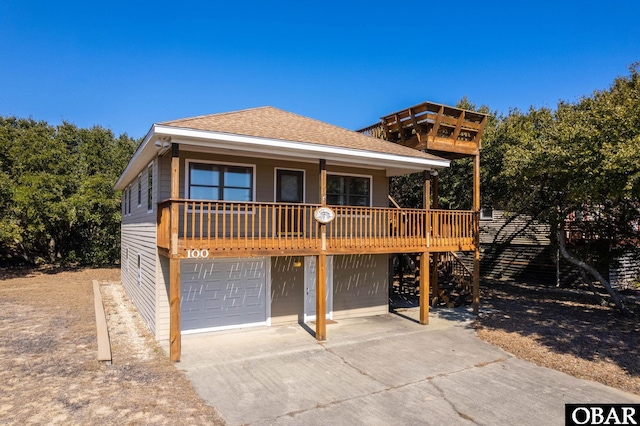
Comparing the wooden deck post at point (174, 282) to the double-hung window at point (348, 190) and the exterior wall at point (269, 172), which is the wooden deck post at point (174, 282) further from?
the double-hung window at point (348, 190)

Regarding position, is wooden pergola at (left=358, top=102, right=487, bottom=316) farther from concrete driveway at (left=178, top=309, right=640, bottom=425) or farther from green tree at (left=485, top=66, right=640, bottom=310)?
concrete driveway at (left=178, top=309, right=640, bottom=425)

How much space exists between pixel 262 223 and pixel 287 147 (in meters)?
2.45

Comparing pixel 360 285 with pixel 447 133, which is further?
pixel 447 133

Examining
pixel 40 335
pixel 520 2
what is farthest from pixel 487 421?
pixel 520 2

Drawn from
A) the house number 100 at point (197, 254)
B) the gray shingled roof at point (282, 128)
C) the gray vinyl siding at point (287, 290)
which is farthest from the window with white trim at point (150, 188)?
the gray vinyl siding at point (287, 290)

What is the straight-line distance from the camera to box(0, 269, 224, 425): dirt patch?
17.7 ft

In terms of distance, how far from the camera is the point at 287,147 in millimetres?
9047

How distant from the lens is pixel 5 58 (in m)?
18.4

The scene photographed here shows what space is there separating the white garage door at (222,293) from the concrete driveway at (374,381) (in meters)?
0.49

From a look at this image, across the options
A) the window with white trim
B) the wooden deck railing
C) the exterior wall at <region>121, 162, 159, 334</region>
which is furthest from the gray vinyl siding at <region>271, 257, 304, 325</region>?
the window with white trim

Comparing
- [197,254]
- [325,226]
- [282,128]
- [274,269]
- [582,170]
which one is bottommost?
[274,269]

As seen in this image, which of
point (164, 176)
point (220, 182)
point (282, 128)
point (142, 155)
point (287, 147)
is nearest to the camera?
point (287, 147)

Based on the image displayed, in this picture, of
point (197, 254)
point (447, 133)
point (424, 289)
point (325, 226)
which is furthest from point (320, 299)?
point (447, 133)

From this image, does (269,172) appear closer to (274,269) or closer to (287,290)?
(274,269)
